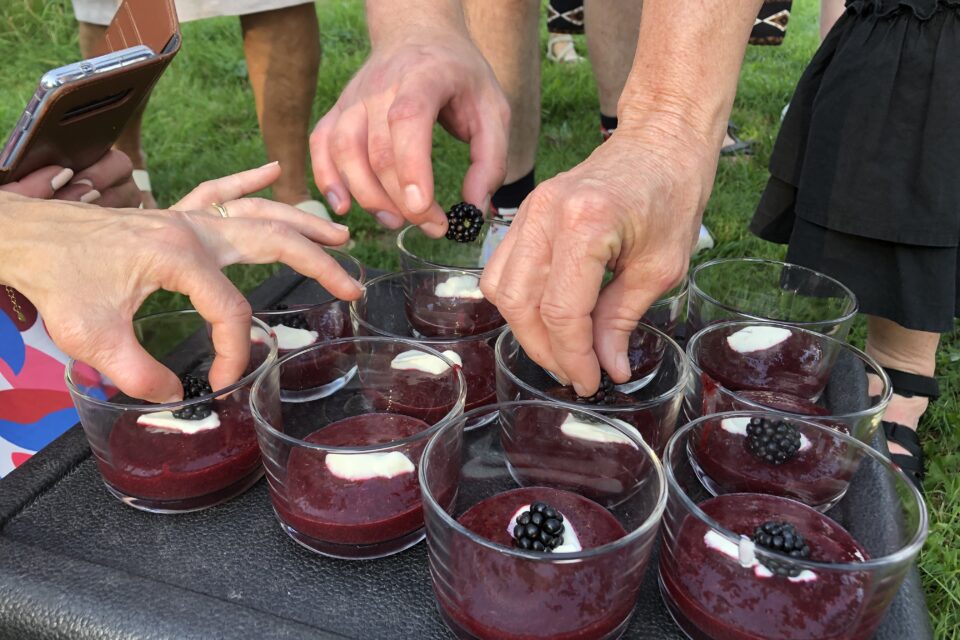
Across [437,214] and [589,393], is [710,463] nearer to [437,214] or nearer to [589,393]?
[589,393]

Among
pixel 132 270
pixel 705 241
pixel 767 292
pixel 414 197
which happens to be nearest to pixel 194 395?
pixel 132 270

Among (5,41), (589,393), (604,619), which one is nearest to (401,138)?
(589,393)

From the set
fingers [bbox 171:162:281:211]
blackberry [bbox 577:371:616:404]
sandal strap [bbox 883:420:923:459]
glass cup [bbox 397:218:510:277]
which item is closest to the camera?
blackberry [bbox 577:371:616:404]

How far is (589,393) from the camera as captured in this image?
1.09 metres

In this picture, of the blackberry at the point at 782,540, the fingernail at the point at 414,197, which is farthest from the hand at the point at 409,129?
the blackberry at the point at 782,540

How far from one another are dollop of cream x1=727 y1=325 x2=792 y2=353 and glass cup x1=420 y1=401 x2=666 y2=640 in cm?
37

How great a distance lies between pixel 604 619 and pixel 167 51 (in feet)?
3.68

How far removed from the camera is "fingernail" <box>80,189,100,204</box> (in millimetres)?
1543

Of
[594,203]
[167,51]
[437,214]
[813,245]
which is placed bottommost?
[813,245]

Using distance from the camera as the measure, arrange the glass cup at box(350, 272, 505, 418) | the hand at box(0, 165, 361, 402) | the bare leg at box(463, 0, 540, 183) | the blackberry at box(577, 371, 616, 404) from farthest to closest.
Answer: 1. the bare leg at box(463, 0, 540, 183)
2. the glass cup at box(350, 272, 505, 418)
3. the blackberry at box(577, 371, 616, 404)
4. the hand at box(0, 165, 361, 402)

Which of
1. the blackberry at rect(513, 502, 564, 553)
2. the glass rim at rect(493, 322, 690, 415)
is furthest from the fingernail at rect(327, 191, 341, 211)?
the blackberry at rect(513, 502, 564, 553)

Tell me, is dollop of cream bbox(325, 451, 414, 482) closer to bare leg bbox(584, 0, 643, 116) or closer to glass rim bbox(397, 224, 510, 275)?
glass rim bbox(397, 224, 510, 275)

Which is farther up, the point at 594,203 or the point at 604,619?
the point at 594,203

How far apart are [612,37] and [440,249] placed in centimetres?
140
